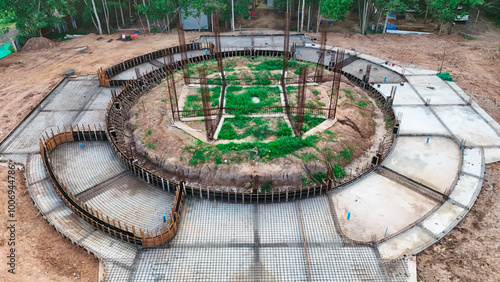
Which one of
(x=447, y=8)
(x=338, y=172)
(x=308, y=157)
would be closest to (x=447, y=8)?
(x=447, y=8)

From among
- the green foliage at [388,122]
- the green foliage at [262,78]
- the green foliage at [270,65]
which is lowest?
the green foliage at [388,122]

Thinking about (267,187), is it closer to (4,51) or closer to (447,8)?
(447,8)

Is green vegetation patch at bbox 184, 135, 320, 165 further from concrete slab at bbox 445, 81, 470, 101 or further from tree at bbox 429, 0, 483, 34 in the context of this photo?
tree at bbox 429, 0, 483, 34

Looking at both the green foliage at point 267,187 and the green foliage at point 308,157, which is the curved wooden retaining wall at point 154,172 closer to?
the green foliage at point 267,187

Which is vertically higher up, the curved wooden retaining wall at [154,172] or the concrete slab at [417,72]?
the concrete slab at [417,72]

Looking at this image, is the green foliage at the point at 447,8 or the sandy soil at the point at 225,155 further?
the green foliage at the point at 447,8

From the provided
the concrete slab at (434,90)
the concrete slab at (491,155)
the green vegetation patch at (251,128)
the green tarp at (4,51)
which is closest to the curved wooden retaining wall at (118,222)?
the green vegetation patch at (251,128)
